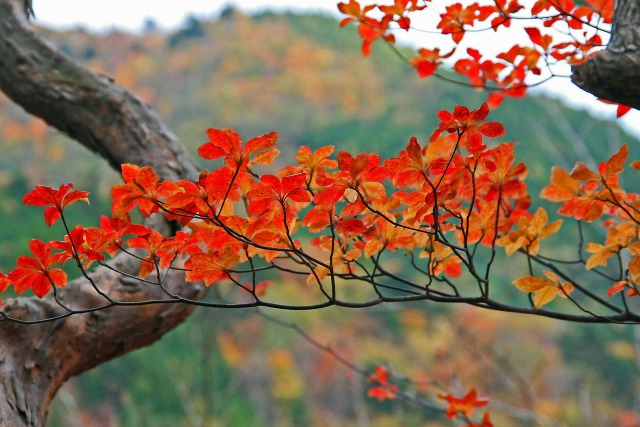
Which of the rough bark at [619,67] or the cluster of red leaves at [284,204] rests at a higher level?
the rough bark at [619,67]

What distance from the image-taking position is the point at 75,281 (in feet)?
3.88

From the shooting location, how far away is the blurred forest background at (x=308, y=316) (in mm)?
6285

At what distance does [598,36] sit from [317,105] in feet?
65.1

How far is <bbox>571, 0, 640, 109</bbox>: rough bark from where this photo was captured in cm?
88

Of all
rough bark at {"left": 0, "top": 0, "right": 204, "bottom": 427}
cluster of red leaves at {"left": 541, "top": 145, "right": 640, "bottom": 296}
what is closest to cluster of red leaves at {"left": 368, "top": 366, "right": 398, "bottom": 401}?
rough bark at {"left": 0, "top": 0, "right": 204, "bottom": 427}

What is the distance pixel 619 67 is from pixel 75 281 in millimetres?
961

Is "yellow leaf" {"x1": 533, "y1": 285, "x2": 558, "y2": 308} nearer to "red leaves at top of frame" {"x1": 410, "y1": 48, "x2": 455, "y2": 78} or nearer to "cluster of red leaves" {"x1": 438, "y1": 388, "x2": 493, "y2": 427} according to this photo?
"cluster of red leaves" {"x1": 438, "y1": 388, "x2": 493, "y2": 427}

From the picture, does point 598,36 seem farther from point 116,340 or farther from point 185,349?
point 185,349

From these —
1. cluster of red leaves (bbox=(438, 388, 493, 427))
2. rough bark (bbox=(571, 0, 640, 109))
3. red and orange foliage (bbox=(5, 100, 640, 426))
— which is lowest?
cluster of red leaves (bbox=(438, 388, 493, 427))

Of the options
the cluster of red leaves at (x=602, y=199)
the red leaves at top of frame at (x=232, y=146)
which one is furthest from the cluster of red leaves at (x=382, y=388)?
the red leaves at top of frame at (x=232, y=146)

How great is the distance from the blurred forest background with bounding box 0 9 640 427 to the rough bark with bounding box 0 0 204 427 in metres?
1.28

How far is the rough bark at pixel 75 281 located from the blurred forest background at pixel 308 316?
128cm

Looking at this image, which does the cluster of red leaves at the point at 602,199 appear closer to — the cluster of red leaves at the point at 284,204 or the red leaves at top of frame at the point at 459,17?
the cluster of red leaves at the point at 284,204

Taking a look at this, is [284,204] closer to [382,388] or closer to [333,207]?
[333,207]
